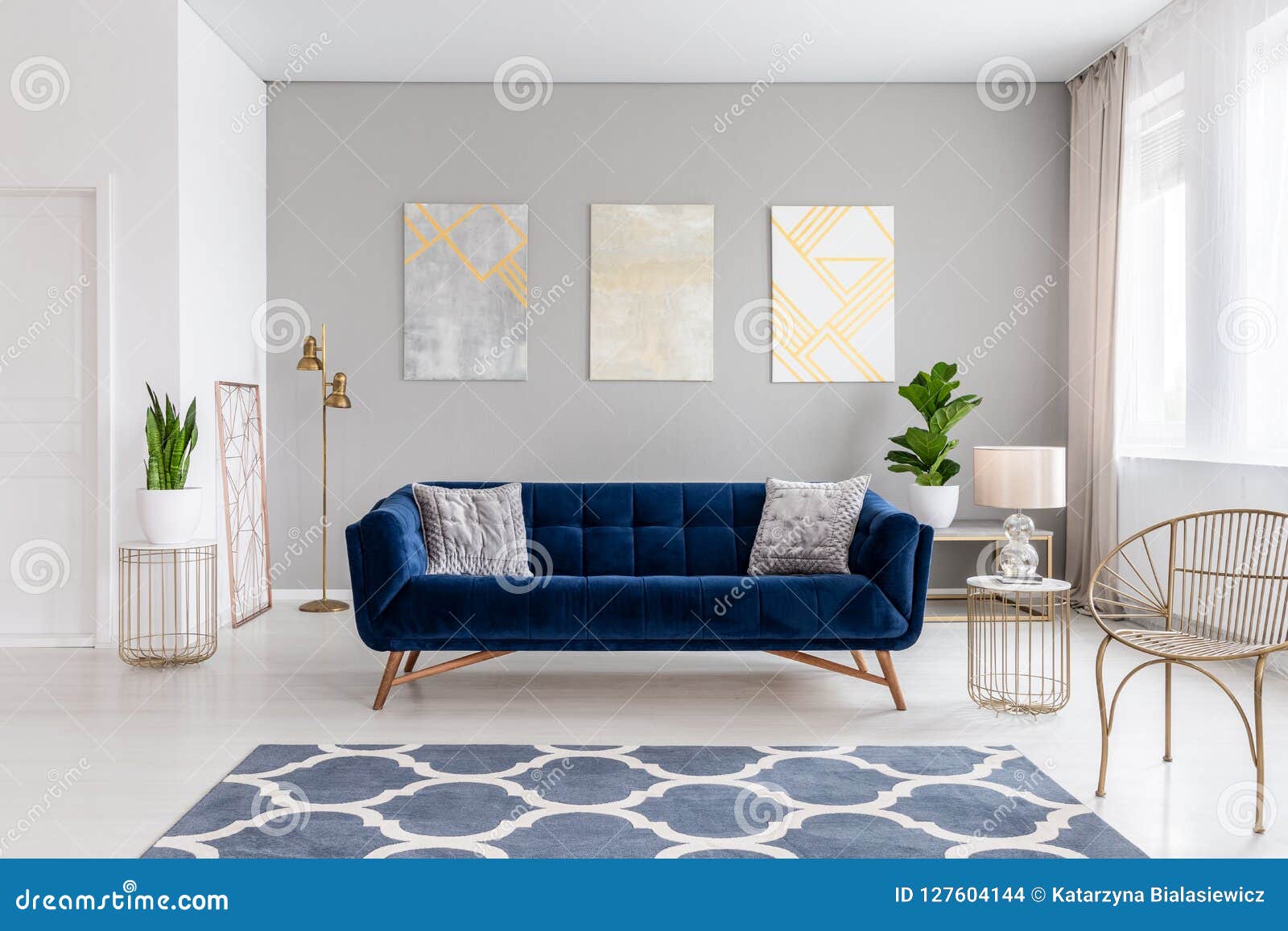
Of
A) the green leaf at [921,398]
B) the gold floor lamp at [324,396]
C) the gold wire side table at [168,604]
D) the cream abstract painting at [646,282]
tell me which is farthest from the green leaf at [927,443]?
the gold wire side table at [168,604]

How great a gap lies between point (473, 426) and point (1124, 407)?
3.44m

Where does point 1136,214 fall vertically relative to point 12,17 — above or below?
below

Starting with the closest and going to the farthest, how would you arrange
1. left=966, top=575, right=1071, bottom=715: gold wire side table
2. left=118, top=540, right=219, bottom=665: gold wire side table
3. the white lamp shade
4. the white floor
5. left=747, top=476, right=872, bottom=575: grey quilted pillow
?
the white floor < left=966, top=575, right=1071, bottom=715: gold wire side table < left=747, top=476, right=872, bottom=575: grey quilted pillow < the white lamp shade < left=118, top=540, right=219, bottom=665: gold wire side table

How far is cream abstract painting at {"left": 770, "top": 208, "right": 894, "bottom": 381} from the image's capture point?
17.3 feet

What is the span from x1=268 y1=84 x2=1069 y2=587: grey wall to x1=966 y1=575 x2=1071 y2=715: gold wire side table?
1238 millimetres

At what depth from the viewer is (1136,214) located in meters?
4.80

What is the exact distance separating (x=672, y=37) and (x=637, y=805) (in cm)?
373

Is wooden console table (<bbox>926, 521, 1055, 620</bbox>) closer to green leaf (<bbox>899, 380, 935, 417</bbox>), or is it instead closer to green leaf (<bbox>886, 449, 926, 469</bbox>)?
green leaf (<bbox>886, 449, 926, 469</bbox>)

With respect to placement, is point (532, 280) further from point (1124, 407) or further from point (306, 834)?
point (306, 834)

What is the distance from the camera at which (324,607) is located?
5.05 metres

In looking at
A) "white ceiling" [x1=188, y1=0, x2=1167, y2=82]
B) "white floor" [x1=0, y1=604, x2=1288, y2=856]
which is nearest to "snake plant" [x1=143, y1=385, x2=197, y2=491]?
"white floor" [x1=0, y1=604, x2=1288, y2=856]

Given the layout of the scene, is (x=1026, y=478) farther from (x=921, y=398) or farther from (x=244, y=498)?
(x=244, y=498)
